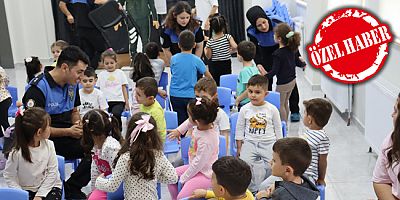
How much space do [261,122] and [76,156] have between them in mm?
1401

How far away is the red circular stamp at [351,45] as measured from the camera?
4361 millimetres

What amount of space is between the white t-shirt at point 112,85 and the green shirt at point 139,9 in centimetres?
270

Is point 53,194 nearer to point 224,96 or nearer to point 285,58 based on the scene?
point 224,96

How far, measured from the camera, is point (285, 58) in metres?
4.72

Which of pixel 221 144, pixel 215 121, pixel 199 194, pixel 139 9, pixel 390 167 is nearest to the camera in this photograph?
pixel 390 167

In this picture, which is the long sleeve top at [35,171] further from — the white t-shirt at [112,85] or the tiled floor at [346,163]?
A: the white t-shirt at [112,85]

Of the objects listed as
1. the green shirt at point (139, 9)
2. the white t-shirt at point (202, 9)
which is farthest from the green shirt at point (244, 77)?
the white t-shirt at point (202, 9)

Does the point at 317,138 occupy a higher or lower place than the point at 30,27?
lower

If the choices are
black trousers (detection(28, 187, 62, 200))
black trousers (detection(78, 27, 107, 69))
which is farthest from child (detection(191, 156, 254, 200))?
black trousers (detection(78, 27, 107, 69))

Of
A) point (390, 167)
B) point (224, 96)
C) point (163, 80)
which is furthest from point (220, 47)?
point (390, 167)

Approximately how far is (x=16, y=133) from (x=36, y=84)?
620mm

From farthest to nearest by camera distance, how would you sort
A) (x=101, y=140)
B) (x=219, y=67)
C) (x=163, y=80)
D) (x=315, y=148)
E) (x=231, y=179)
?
(x=219, y=67), (x=163, y=80), (x=101, y=140), (x=315, y=148), (x=231, y=179)

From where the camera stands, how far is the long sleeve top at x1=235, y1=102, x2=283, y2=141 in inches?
133

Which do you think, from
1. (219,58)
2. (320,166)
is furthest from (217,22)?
(320,166)
